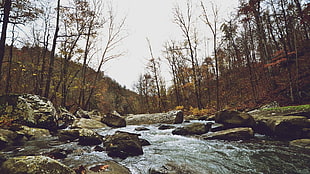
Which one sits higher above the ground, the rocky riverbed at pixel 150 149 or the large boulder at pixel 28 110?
the large boulder at pixel 28 110

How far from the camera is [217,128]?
693 centimetres

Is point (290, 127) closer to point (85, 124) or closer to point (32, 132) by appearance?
point (85, 124)

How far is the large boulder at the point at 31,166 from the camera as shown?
2047 mm

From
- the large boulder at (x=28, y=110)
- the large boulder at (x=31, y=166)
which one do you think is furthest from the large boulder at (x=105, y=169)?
the large boulder at (x=28, y=110)

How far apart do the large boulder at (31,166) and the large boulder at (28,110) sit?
5.75 meters

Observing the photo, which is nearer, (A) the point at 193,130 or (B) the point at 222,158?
(B) the point at 222,158

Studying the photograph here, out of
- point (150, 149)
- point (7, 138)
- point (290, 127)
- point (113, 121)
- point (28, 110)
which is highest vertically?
point (28, 110)

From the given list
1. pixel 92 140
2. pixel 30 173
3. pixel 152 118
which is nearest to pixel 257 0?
pixel 152 118

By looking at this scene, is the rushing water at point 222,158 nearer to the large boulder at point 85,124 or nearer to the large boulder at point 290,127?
the large boulder at point 290,127

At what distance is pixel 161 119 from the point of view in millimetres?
11953

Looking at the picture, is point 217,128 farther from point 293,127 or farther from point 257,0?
point 257,0

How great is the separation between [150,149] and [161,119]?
7124mm

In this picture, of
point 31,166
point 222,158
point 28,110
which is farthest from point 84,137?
point 222,158

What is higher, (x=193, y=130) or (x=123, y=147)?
(x=123, y=147)
